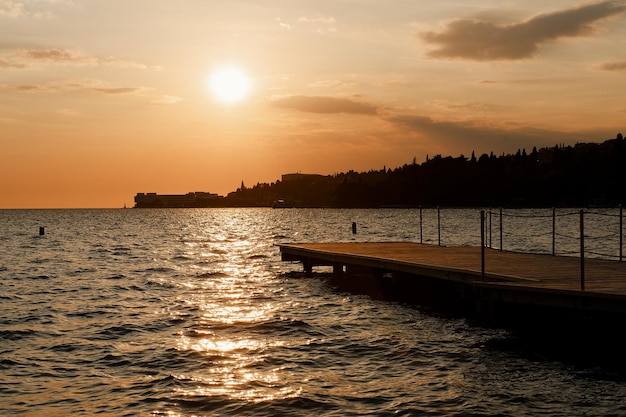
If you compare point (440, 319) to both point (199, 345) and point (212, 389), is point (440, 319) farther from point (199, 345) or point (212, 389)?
point (212, 389)

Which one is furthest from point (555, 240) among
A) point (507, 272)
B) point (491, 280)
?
point (491, 280)

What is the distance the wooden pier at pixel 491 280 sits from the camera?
55.5 feet

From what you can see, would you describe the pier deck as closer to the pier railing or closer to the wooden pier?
the wooden pier

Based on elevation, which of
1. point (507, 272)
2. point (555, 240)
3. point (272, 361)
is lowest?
point (555, 240)

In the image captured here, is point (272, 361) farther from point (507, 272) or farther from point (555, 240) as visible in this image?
point (555, 240)

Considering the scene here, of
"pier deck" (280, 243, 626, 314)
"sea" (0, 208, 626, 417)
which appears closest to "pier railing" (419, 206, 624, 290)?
"pier deck" (280, 243, 626, 314)

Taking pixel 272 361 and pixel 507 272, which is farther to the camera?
pixel 507 272

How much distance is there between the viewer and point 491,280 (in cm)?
2030

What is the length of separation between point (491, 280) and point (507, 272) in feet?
3.82

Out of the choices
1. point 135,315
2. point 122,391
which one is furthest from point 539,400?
point 135,315

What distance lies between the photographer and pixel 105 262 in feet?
163

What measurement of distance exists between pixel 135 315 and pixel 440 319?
1029 centimetres

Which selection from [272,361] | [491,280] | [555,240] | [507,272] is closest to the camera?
[272,361]

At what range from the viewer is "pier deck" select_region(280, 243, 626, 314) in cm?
1661
